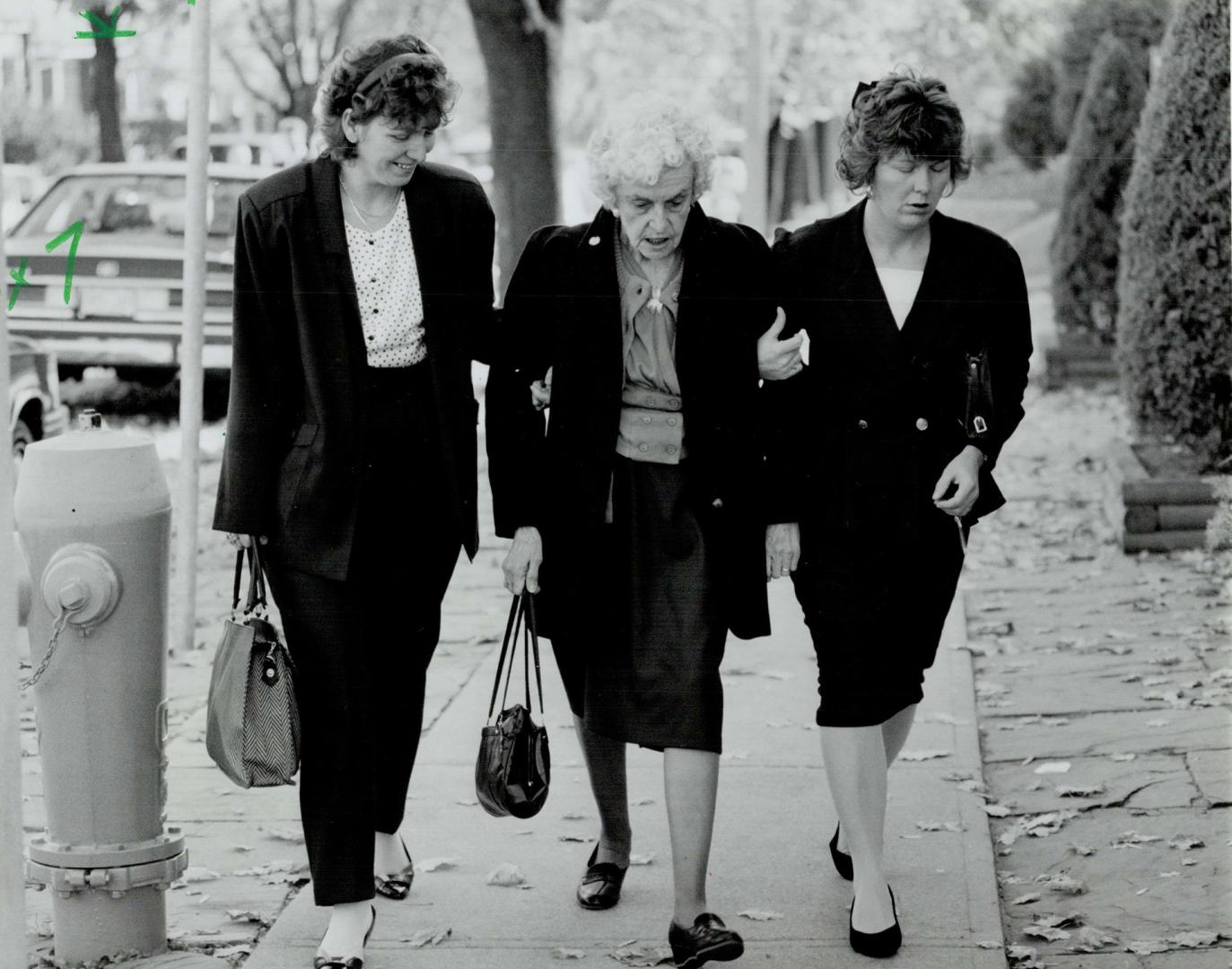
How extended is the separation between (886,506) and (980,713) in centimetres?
231

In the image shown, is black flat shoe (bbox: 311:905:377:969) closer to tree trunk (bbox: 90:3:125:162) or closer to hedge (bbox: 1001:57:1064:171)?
tree trunk (bbox: 90:3:125:162)

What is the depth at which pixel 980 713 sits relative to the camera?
616cm

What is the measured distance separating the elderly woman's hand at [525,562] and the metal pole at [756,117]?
304 inches

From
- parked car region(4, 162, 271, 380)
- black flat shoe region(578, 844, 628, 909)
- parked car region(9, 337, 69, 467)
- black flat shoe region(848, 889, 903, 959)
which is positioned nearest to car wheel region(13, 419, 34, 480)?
parked car region(9, 337, 69, 467)

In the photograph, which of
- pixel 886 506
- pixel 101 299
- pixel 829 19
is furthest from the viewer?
pixel 829 19

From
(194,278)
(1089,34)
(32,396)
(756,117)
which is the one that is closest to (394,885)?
(194,278)

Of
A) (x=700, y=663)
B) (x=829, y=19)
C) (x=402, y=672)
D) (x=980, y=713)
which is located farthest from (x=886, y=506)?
(x=829, y=19)

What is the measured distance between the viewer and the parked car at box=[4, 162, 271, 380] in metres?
11.8

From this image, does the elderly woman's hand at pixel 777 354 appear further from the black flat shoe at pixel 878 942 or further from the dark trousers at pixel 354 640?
the black flat shoe at pixel 878 942

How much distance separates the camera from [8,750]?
2.87 metres

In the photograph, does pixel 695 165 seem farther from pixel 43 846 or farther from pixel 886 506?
pixel 43 846

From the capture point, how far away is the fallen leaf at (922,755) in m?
5.50

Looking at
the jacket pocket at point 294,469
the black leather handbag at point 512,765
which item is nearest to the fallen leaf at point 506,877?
the black leather handbag at point 512,765

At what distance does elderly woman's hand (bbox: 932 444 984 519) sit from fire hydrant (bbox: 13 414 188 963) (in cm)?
171
